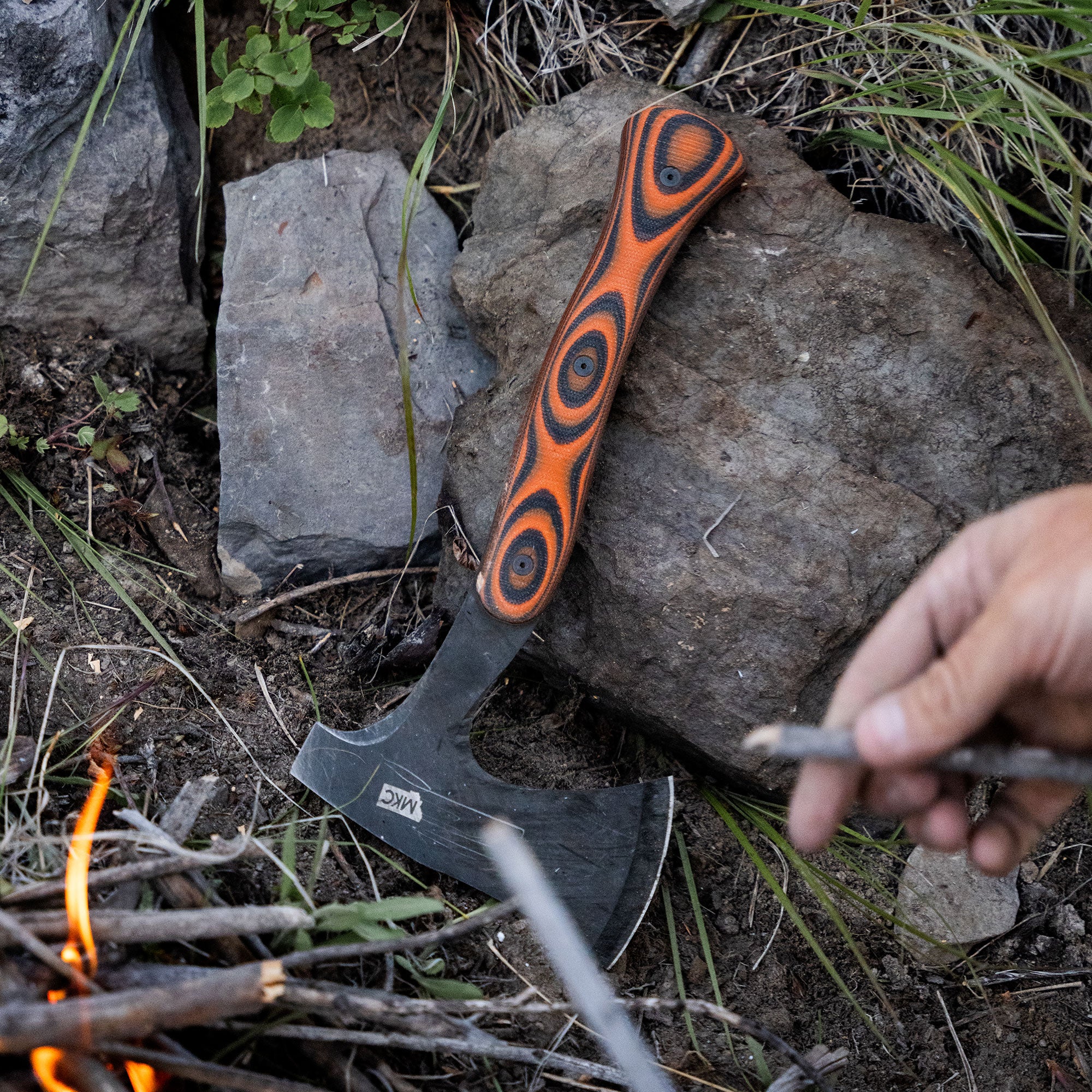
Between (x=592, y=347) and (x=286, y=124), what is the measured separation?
119cm

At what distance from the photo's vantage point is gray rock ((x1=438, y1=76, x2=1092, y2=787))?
2.27 meters

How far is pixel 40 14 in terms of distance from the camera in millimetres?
2504

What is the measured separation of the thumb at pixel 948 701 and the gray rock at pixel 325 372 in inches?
57.6

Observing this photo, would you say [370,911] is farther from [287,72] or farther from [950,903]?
[287,72]

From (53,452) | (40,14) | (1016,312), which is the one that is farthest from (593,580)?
(40,14)

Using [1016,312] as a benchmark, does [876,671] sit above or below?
below

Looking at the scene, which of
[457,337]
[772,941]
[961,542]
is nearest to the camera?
[961,542]

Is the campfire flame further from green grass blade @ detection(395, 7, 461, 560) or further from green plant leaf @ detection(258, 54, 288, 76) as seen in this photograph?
green plant leaf @ detection(258, 54, 288, 76)

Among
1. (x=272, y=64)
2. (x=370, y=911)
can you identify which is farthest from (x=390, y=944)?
(x=272, y=64)

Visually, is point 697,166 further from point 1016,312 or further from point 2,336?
point 2,336

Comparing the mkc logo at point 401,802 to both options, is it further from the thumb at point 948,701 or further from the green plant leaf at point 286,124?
the green plant leaf at point 286,124

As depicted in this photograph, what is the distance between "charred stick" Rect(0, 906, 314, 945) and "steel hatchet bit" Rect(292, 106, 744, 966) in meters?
0.53

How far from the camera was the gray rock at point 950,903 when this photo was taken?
7.30ft

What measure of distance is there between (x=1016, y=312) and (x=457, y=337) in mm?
1501
